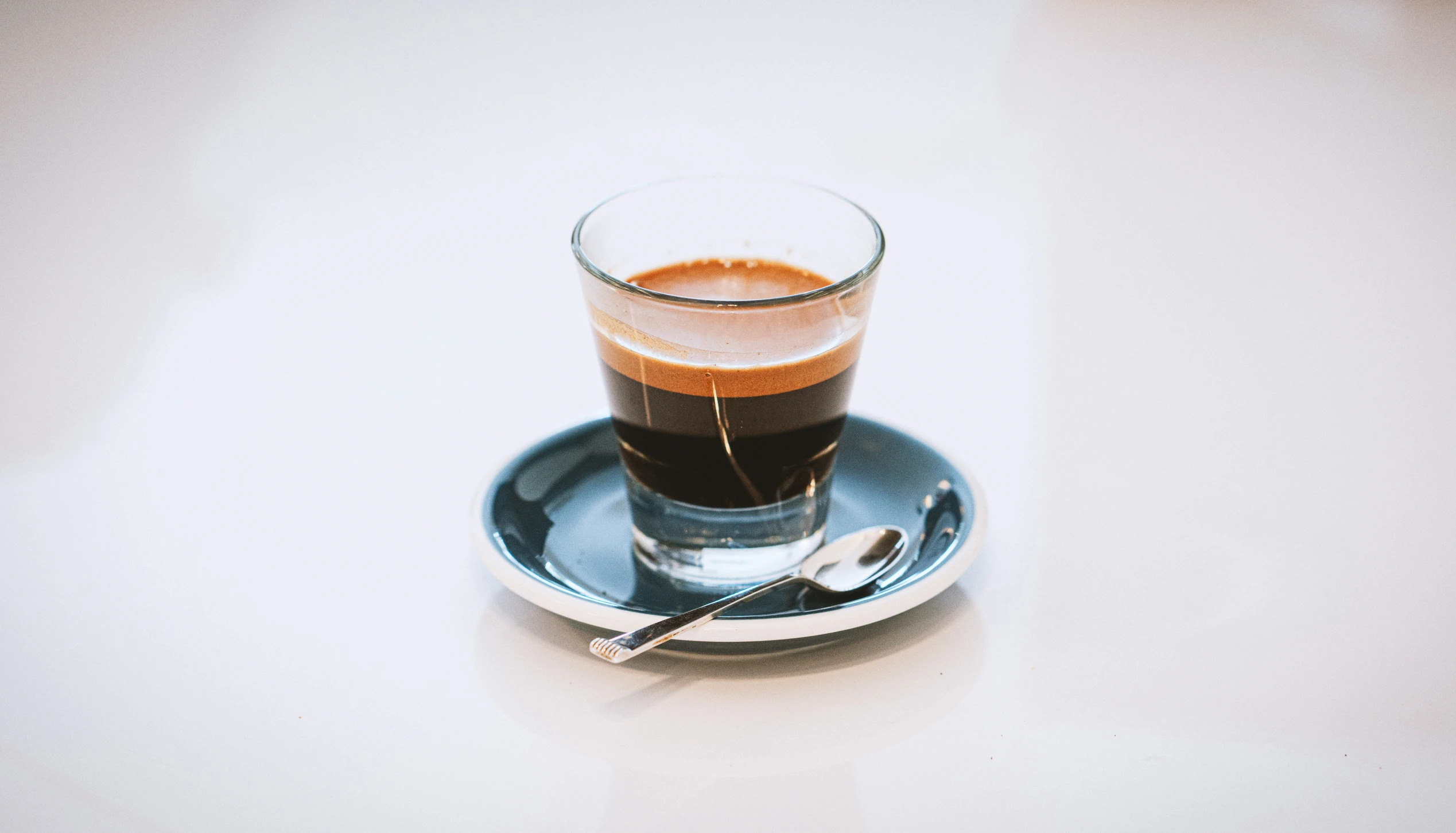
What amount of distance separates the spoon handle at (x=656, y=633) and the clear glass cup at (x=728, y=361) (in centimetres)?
9

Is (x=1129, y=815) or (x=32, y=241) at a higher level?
(x=32, y=241)

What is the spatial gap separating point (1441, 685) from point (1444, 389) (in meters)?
0.56

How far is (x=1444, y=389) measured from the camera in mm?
1272

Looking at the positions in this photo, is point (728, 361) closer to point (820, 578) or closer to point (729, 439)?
point (729, 439)

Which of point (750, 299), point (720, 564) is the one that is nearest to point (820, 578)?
point (720, 564)

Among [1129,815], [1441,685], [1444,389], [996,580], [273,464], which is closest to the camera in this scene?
[1129,815]

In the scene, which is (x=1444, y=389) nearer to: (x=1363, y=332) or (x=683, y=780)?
(x=1363, y=332)

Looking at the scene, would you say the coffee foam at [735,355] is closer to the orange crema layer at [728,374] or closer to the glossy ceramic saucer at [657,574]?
the orange crema layer at [728,374]

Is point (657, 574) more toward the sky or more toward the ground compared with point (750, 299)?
more toward the ground

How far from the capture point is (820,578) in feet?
2.81

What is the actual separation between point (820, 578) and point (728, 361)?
0.55 ft

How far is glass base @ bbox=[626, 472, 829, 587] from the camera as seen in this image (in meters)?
0.88

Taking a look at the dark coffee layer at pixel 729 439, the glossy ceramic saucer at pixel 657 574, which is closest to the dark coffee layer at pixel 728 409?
the dark coffee layer at pixel 729 439

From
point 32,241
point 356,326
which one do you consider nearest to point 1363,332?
point 356,326
